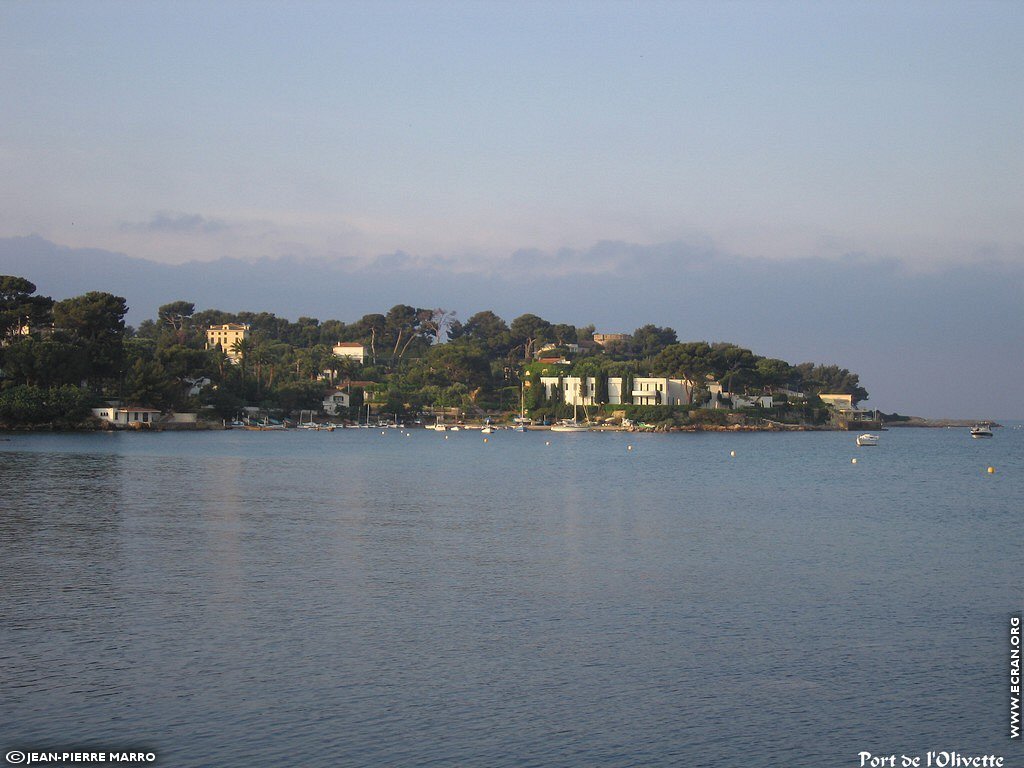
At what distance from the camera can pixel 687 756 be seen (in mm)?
13148

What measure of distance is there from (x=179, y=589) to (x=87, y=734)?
932 cm

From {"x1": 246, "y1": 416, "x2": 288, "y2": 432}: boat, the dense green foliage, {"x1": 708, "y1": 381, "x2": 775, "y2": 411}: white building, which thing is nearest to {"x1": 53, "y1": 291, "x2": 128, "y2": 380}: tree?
the dense green foliage

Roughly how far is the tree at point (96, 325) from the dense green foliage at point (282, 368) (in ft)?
0.42

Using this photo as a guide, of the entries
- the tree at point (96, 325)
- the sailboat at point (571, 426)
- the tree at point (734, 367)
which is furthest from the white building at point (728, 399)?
the tree at point (96, 325)

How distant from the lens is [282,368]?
148m

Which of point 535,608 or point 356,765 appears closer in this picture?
point 356,765

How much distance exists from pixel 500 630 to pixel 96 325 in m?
93.9

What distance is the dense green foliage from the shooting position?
3812 inches

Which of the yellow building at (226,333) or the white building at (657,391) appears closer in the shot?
the white building at (657,391)

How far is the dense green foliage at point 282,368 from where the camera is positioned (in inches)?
3812

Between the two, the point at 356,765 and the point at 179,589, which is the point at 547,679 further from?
the point at 179,589

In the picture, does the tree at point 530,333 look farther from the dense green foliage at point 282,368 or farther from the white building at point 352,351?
the white building at point 352,351

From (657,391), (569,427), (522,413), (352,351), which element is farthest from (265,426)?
(657,391)

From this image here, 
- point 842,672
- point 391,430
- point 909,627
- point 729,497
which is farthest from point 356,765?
point 391,430
